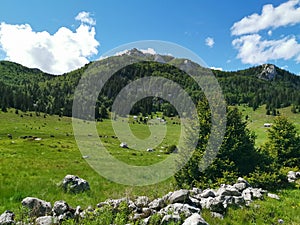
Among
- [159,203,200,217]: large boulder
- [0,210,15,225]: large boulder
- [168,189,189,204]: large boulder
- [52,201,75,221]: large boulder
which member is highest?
[168,189,189,204]: large boulder

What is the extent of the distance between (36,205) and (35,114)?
453ft

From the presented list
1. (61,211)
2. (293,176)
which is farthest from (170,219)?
(293,176)

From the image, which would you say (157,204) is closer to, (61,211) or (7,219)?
(61,211)

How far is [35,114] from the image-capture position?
13962 centimetres

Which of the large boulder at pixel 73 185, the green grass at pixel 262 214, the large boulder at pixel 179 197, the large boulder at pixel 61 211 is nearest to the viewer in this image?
the large boulder at pixel 61 211

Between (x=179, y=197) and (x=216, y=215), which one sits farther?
(x=179, y=197)

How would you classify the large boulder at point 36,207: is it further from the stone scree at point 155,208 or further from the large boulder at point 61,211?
the large boulder at point 61,211

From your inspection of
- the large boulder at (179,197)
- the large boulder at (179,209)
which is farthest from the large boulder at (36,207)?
the large boulder at (179,197)

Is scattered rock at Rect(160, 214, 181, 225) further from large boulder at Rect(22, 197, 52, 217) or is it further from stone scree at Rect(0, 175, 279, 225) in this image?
large boulder at Rect(22, 197, 52, 217)

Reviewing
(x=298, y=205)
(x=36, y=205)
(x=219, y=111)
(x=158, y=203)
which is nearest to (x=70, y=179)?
(x=36, y=205)

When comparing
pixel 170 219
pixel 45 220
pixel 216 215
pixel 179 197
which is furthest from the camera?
pixel 179 197

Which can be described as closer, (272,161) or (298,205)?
(298,205)

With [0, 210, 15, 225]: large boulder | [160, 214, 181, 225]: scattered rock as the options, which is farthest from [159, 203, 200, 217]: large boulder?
[0, 210, 15, 225]: large boulder

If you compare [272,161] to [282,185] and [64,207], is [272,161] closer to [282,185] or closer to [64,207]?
[282,185]
